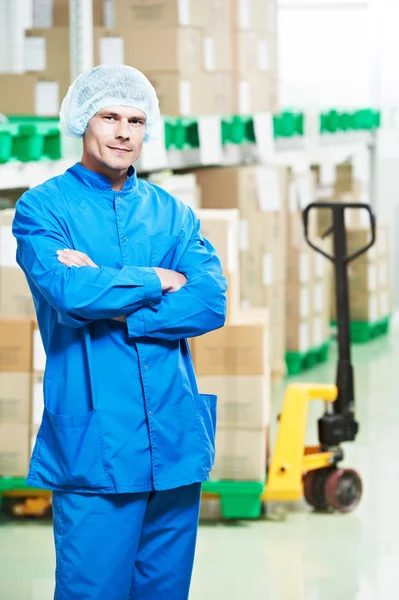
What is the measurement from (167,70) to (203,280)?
166 inches

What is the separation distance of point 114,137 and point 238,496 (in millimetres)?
2545

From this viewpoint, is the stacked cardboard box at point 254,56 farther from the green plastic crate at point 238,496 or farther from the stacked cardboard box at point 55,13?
the green plastic crate at point 238,496

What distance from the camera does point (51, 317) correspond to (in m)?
2.95

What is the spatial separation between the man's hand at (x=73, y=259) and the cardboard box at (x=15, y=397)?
88.9 inches

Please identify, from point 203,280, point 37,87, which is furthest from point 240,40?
point 203,280

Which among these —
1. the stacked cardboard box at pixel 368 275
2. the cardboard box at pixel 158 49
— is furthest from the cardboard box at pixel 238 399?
the stacked cardboard box at pixel 368 275

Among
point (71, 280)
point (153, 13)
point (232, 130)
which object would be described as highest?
point (153, 13)

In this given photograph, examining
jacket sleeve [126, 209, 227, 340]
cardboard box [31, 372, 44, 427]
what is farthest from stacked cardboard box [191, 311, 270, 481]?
jacket sleeve [126, 209, 227, 340]

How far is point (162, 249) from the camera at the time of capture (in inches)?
117

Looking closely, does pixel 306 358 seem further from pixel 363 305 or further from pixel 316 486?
pixel 316 486

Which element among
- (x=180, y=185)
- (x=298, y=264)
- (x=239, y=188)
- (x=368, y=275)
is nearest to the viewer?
(x=180, y=185)

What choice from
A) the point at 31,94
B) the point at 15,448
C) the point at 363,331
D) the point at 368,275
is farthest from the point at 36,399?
the point at 363,331

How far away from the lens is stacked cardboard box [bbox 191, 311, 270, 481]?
4.97 metres

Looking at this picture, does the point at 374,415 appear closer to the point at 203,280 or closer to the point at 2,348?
the point at 2,348
